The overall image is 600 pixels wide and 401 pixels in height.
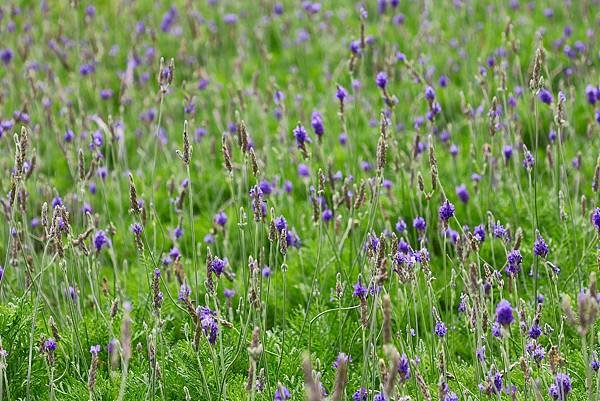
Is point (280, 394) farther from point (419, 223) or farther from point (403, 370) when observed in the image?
point (419, 223)

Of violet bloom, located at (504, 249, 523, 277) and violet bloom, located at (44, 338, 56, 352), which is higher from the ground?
violet bloom, located at (504, 249, 523, 277)

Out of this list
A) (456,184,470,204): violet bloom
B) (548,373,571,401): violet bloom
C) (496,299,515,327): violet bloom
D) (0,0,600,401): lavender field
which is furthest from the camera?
(456,184,470,204): violet bloom

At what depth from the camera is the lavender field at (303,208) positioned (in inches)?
91.6

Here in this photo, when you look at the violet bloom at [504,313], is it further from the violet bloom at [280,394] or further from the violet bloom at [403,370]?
the violet bloom at [280,394]

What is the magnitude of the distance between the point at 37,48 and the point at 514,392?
4441 millimetres

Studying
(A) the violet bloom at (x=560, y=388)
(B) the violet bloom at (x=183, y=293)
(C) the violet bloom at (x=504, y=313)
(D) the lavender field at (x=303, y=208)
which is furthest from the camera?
(D) the lavender field at (x=303, y=208)

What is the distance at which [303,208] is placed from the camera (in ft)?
12.9

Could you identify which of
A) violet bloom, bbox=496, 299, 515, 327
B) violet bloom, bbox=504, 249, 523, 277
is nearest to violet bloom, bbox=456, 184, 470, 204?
violet bloom, bbox=504, 249, 523, 277

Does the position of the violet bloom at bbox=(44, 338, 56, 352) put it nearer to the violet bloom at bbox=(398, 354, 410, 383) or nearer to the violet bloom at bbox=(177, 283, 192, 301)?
the violet bloom at bbox=(177, 283, 192, 301)

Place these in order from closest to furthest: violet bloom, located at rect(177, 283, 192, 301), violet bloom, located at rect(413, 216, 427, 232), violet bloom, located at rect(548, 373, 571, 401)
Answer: violet bloom, located at rect(548, 373, 571, 401) < violet bloom, located at rect(177, 283, 192, 301) < violet bloom, located at rect(413, 216, 427, 232)

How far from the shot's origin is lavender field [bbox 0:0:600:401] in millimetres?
2326

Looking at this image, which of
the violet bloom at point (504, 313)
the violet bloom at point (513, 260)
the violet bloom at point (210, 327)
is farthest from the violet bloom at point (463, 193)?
the violet bloom at point (504, 313)

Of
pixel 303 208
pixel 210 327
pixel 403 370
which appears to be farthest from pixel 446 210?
pixel 303 208

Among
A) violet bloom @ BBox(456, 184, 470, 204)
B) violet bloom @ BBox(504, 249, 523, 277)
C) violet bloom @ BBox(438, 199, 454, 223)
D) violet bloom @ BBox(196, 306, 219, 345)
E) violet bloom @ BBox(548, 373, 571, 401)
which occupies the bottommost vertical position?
violet bloom @ BBox(456, 184, 470, 204)
